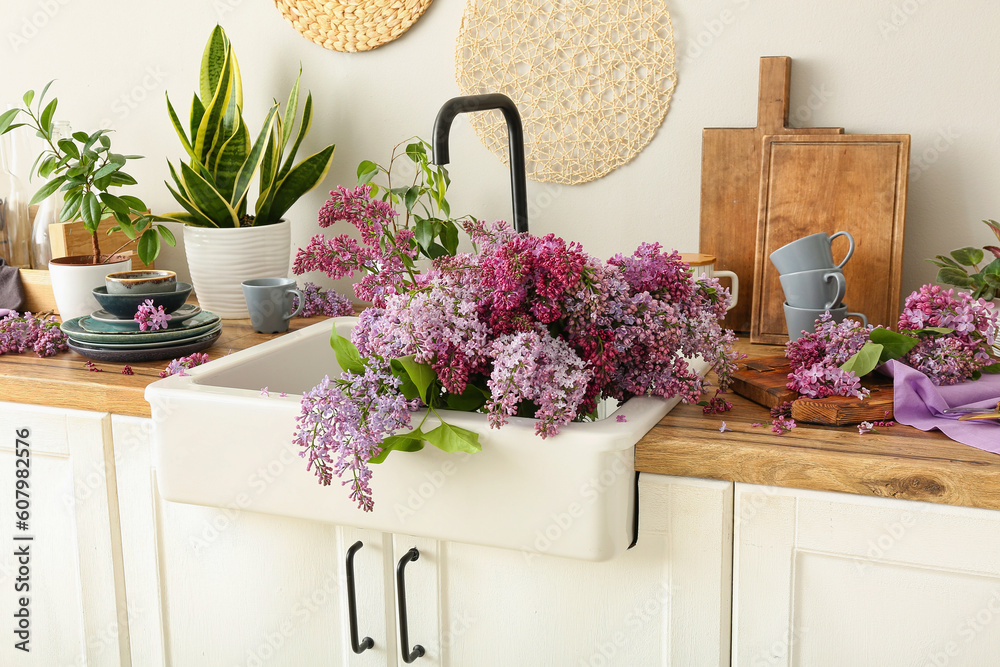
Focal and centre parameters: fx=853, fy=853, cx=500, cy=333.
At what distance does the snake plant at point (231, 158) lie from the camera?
1.62 m

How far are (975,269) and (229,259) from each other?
4.24ft

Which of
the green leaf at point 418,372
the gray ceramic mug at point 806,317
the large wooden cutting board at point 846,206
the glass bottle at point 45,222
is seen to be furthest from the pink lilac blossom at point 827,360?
the glass bottle at point 45,222

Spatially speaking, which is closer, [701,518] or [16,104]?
[701,518]

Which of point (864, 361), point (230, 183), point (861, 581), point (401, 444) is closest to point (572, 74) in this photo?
point (230, 183)

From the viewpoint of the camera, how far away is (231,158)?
166cm

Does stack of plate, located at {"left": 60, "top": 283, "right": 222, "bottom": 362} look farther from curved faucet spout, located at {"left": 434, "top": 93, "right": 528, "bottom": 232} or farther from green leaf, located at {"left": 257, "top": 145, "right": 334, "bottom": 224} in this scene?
curved faucet spout, located at {"left": 434, "top": 93, "right": 528, "bottom": 232}

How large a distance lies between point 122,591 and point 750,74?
1285 mm

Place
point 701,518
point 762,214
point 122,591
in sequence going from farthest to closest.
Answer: point 762,214 → point 122,591 → point 701,518

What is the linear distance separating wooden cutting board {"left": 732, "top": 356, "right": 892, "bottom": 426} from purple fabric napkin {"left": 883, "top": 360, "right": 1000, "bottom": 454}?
0.02m

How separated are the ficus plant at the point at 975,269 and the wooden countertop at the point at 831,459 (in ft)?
1.43

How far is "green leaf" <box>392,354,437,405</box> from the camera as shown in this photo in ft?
2.89

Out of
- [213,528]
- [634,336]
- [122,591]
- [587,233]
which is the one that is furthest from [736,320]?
[122,591]

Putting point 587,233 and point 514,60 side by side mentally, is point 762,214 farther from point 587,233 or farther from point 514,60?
point 514,60

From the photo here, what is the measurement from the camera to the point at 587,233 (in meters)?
1.59
